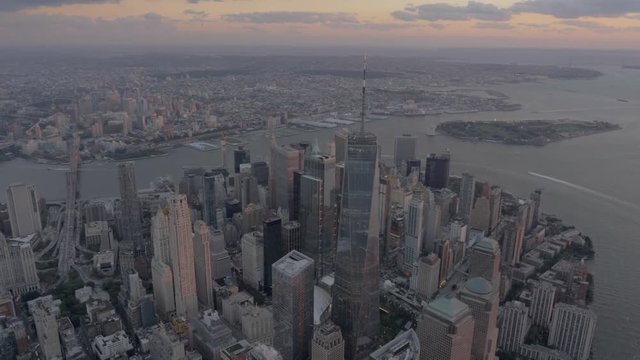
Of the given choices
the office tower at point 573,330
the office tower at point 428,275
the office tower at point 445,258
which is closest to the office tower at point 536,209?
the office tower at point 445,258

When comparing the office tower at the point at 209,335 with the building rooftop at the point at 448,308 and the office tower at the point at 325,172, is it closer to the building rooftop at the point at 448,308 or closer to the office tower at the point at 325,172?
the building rooftop at the point at 448,308

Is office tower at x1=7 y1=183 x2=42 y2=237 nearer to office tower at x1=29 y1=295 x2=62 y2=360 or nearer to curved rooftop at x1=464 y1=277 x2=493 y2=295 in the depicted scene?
office tower at x1=29 y1=295 x2=62 y2=360

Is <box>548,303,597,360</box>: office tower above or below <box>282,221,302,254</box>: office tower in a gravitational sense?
below

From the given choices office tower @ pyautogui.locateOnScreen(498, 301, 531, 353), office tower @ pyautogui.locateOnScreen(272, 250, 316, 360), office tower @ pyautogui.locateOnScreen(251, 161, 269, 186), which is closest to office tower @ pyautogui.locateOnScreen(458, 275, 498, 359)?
office tower @ pyautogui.locateOnScreen(498, 301, 531, 353)

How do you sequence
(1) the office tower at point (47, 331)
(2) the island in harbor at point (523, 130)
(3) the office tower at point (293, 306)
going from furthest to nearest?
1. (2) the island in harbor at point (523, 130)
2. (1) the office tower at point (47, 331)
3. (3) the office tower at point (293, 306)

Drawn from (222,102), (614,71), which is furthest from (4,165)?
(614,71)

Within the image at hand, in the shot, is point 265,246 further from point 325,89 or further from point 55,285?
point 325,89
